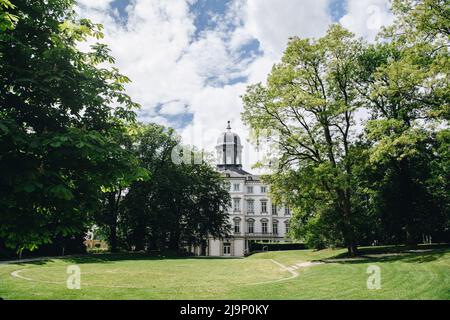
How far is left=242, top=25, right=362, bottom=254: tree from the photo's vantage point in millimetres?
23953

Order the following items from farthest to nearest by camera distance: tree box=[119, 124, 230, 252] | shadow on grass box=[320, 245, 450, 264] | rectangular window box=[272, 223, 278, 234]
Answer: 1. rectangular window box=[272, 223, 278, 234]
2. tree box=[119, 124, 230, 252]
3. shadow on grass box=[320, 245, 450, 264]

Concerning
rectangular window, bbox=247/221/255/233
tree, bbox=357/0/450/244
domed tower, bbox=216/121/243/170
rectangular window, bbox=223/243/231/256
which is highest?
domed tower, bbox=216/121/243/170

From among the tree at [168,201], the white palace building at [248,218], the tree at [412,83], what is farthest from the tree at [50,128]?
the white palace building at [248,218]

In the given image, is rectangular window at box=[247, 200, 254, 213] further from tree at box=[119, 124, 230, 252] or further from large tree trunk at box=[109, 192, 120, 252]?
large tree trunk at box=[109, 192, 120, 252]

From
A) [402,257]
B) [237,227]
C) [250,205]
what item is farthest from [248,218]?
[402,257]

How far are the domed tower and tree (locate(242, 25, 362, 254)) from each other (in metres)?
48.1

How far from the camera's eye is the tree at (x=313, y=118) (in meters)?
24.0

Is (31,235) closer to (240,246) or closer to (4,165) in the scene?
(4,165)

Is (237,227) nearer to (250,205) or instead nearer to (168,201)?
(250,205)

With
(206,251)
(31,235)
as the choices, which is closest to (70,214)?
(31,235)

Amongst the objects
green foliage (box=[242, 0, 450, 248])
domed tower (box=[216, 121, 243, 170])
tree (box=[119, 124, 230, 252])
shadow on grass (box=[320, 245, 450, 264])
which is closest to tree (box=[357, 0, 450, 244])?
green foliage (box=[242, 0, 450, 248])

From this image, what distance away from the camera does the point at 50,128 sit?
7645mm

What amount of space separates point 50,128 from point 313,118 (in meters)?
20.8

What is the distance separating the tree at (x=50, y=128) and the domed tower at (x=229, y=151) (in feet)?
213
